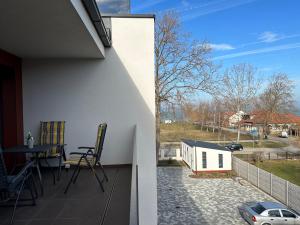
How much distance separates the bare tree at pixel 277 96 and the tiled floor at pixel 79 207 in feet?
81.2

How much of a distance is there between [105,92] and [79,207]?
2617mm

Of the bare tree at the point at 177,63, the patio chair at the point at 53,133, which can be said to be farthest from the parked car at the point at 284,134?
the patio chair at the point at 53,133

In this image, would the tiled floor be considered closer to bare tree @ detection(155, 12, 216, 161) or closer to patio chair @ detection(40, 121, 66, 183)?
patio chair @ detection(40, 121, 66, 183)

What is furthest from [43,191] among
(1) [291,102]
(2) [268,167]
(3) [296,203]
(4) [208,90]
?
(1) [291,102]

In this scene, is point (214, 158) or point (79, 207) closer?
point (79, 207)

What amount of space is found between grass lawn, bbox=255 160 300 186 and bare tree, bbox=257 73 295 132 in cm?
688

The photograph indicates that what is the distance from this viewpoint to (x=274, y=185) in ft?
42.5

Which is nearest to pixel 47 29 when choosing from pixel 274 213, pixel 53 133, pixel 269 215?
pixel 53 133

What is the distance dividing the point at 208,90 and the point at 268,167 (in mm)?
6786

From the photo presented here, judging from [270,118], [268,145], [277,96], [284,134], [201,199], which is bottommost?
[201,199]

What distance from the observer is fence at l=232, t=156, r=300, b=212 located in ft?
37.6

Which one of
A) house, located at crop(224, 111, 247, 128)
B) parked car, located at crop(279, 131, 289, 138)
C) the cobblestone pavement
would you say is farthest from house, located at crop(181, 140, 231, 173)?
parked car, located at crop(279, 131, 289, 138)

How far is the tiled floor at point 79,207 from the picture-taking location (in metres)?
2.47

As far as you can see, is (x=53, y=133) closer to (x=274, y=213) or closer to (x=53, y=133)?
(x=53, y=133)
